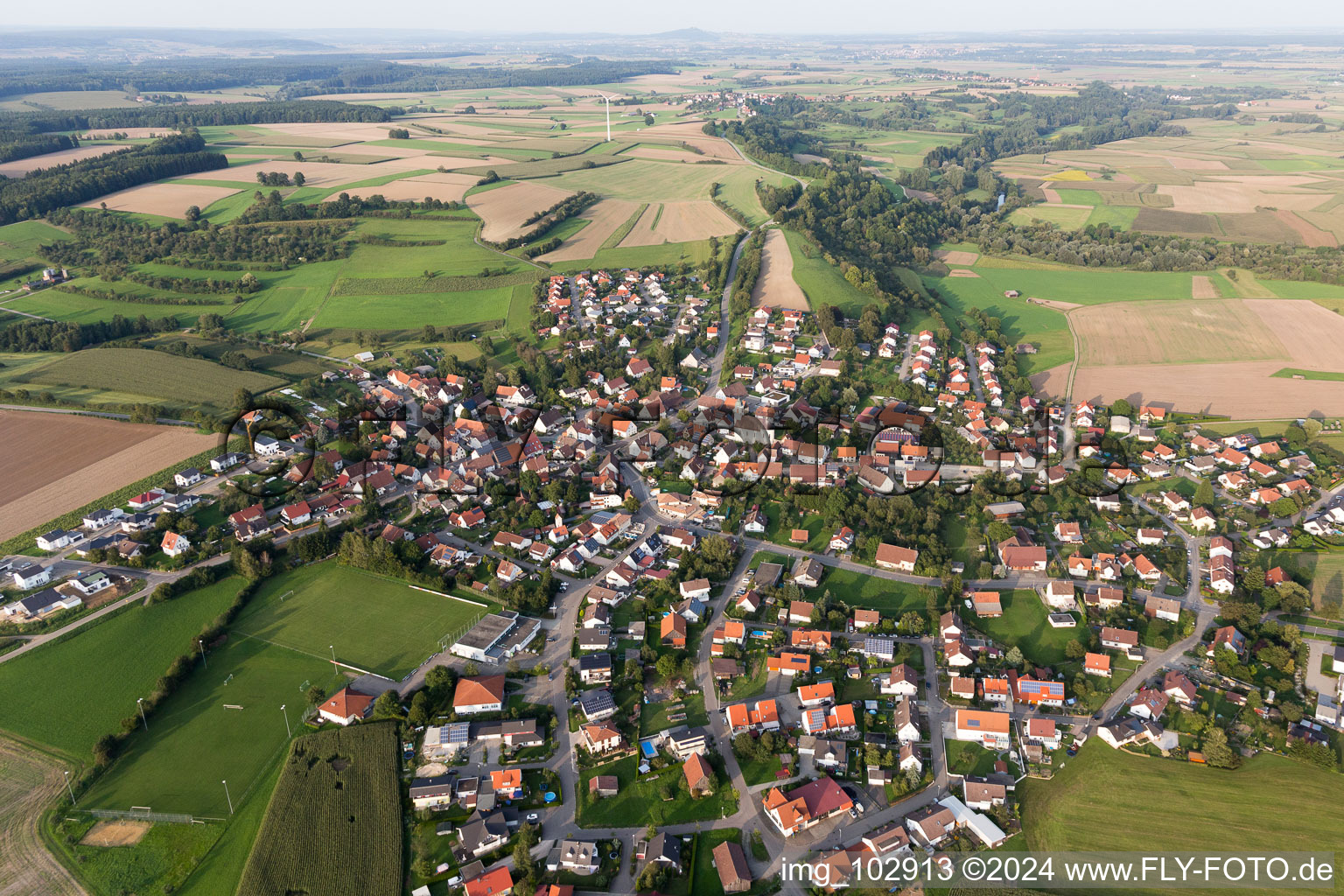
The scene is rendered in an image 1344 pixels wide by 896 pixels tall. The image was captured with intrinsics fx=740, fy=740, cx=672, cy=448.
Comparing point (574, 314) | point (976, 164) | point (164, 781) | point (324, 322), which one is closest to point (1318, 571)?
point (164, 781)

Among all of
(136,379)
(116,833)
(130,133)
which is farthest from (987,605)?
(130,133)

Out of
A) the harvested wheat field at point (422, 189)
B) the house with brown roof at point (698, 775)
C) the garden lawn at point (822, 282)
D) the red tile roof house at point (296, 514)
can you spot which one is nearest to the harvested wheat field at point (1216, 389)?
the garden lawn at point (822, 282)

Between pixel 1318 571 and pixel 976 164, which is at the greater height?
pixel 976 164

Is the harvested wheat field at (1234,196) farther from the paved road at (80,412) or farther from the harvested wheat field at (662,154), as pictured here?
the paved road at (80,412)

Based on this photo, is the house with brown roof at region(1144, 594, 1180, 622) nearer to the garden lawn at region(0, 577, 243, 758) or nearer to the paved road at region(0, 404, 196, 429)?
the garden lawn at region(0, 577, 243, 758)

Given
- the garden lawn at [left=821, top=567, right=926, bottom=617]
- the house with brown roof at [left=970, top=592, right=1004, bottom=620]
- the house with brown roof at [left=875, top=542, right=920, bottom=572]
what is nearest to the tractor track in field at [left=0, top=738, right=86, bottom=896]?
the garden lawn at [left=821, top=567, right=926, bottom=617]

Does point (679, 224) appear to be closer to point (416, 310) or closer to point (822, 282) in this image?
point (822, 282)

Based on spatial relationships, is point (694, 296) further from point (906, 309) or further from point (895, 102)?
point (895, 102)
